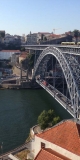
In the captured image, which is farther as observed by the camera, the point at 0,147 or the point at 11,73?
the point at 11,73

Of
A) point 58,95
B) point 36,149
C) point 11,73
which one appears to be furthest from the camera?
point 11,73

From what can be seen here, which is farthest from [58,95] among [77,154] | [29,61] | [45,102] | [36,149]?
[29,61]

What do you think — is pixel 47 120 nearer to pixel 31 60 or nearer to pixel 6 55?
pixel 31 60

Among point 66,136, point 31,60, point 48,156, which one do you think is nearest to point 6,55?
point 31,60

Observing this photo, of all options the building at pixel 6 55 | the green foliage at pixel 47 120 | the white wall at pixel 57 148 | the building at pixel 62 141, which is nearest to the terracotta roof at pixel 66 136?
the building at pixel 62 141

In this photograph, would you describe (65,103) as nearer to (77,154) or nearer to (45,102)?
(45,102)
